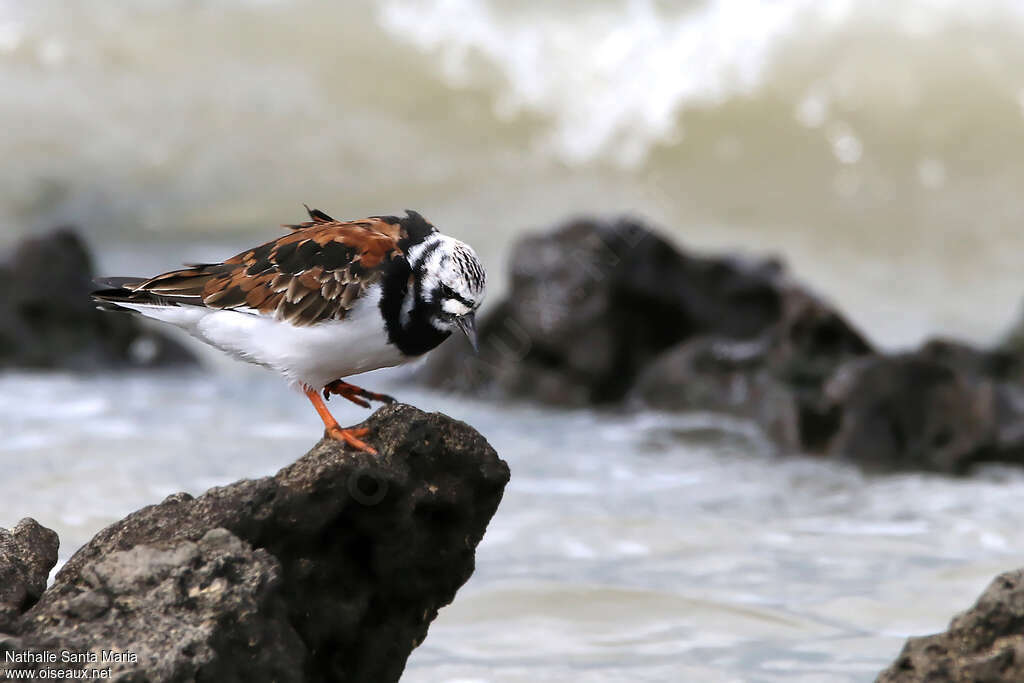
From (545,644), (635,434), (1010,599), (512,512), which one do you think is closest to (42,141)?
(635,434)

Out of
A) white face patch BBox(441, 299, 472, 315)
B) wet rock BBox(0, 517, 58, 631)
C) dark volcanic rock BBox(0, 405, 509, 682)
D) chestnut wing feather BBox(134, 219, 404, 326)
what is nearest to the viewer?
dark volcanic rock BBox(0, 405, 509, 682)

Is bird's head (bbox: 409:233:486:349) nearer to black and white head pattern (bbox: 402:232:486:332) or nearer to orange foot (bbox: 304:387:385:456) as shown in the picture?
black and white head pattern (bbox: 402:232:486:332)

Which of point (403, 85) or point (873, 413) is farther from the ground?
point (403, 85)

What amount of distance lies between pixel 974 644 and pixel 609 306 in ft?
30.0

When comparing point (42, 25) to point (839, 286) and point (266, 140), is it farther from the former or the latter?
point (839, 286)

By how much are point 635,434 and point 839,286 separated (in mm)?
12282

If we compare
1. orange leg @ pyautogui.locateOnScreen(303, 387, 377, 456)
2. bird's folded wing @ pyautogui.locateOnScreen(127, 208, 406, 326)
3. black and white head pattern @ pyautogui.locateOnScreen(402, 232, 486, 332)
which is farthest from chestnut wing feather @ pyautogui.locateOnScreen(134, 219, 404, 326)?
orange leg @ pyautogui.locateOnScreen(303, 387, 377, 456)

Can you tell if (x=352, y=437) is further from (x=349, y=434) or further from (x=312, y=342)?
(x=312, y=342)

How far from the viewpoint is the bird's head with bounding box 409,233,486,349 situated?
4.21 meters

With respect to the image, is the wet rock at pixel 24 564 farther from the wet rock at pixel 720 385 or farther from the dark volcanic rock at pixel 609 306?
the dark volcanic rock at pixel 609 306

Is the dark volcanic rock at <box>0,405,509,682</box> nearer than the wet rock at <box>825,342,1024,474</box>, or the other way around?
the dark volcanic rock at <box>0,405,509,682</box>

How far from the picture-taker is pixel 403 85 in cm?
2573

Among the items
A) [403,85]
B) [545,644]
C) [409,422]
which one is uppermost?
[403,85]

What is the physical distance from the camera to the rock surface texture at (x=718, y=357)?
34.2 feet
